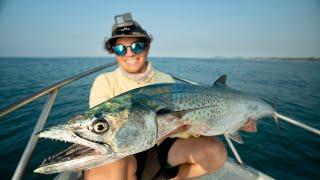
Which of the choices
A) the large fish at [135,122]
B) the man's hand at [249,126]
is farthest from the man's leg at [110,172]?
the man's hand at [249,126]

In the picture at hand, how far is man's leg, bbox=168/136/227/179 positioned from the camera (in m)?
2.76

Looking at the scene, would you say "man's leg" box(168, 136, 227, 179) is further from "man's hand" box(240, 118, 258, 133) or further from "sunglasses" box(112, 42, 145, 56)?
"sunglasses" box(112, 42, 145, 56)

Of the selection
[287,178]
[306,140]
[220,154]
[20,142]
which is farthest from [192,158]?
[306,140]

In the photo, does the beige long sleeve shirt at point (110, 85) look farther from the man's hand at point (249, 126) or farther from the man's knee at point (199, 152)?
the man's hand at point (249, 126)

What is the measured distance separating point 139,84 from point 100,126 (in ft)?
5.18

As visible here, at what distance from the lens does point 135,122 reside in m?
1.80

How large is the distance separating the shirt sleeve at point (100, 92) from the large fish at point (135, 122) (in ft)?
2.95

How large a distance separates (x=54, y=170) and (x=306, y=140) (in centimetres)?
928

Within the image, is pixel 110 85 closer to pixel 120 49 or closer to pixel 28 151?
pixel 120 49

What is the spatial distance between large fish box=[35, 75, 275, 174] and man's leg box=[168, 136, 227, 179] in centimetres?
30

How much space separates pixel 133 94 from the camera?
204 centimetres

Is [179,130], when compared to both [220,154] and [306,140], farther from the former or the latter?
[306,140]

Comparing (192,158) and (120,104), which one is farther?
(192,158)

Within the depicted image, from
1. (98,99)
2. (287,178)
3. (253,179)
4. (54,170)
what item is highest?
(98,99)
